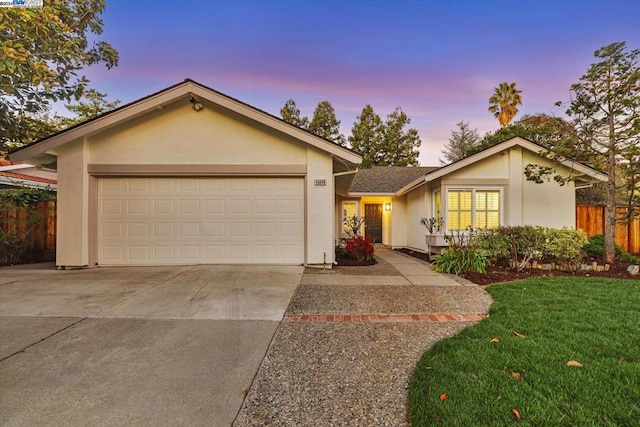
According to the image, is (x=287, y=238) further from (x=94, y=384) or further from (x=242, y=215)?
(x=94, y=384)

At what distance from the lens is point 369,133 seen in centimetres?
3027

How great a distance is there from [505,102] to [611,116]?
1656 centimetres

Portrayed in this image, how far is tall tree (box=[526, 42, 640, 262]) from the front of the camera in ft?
24.5

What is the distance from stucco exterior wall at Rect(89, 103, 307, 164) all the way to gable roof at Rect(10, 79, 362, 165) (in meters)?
0.33

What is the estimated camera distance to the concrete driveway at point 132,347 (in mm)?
2301

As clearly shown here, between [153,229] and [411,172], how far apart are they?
13280 millimetres

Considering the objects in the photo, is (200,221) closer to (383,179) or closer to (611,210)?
(383,179)

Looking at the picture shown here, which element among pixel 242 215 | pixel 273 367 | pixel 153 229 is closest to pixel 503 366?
pixel 273 367

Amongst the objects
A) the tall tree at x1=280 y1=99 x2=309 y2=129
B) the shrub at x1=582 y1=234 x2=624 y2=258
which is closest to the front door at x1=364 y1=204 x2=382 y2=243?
the shrub at x1=582 y1=234 x2=624 y2=258

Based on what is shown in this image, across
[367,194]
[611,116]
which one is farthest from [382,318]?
[367,194]

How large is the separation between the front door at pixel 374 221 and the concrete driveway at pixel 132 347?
970 centimetres

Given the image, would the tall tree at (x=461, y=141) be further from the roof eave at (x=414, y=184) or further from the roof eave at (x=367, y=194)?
the roof eave at (x=414, y=184)

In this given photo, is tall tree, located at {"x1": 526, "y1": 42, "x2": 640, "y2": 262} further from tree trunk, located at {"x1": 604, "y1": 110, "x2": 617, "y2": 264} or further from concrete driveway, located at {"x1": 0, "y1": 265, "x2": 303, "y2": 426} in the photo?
concrete driveway, located at {"x1": 0, "y1": 265, "x2": 303, "y2": 426}

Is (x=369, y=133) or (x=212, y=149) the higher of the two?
(x=369, y=133)
